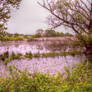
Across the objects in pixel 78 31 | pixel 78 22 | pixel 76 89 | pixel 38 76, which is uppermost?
pixel 78 22

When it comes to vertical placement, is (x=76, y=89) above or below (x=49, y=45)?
below

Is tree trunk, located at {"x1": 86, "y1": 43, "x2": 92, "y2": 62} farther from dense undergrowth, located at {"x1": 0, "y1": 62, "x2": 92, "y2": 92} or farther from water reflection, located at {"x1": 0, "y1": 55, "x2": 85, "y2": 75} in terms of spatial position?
dense undergrowth, located at {"x1": 0, "y1": 62, "x2": 92, "y2": 92}

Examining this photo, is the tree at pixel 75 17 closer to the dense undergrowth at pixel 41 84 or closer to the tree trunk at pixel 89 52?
the tree trunk at pixel 89 52

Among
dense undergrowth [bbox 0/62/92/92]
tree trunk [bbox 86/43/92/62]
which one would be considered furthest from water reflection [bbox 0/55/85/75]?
dense undergrowth [bbox 0/62/92/92]

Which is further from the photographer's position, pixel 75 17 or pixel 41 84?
pixel 75 17

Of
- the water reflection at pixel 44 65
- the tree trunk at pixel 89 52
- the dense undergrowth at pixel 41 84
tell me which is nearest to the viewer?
the dense undergrowth at pixel 41 84

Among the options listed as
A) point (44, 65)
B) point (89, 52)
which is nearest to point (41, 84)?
point (44, 65)

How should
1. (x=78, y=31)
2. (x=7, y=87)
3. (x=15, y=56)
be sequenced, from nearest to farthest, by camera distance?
(x=7, y=87), (x=78, y=31), (x=15, y=56)

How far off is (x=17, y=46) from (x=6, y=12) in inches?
84.9

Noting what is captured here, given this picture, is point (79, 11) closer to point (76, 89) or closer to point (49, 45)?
point (49, 45)

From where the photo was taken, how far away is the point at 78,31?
668cm

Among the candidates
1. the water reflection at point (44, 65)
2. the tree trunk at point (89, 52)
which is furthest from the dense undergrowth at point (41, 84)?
the tree trunk at point (89, 52)

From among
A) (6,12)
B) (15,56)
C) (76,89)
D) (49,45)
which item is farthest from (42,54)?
(76,89)

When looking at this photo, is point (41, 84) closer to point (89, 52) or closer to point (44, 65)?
point (44, 65)
